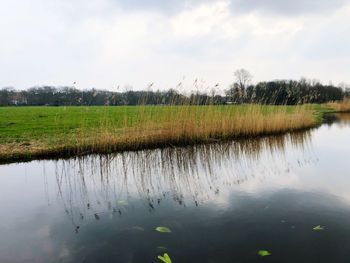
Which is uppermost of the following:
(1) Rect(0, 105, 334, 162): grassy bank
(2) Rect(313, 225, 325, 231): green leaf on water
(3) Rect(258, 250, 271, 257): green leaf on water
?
(1) Rect(0, 105, 334, 162): grassy bank

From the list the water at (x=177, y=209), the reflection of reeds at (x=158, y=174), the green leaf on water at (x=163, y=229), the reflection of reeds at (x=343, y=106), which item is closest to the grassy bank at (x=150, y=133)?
the reflection of reeds at (x=158, y=174)

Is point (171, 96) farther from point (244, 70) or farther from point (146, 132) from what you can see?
point (244, 70)

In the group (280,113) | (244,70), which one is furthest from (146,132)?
(244,70)

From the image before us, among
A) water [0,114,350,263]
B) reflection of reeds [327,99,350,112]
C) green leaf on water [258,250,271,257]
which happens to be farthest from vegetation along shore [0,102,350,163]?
reflection of reeds [327,99,350,112]

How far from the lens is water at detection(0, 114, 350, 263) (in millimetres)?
3801

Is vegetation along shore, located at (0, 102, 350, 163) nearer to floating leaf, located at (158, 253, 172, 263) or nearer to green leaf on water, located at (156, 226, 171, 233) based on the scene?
green leaf on water, located at (156, 226, 171, 233)

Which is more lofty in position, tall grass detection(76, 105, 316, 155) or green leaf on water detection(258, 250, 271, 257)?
tall grass detection(76, 105, 316, 155)

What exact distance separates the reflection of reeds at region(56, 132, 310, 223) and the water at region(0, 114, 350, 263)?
0.02 metres

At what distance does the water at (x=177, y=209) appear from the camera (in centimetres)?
380

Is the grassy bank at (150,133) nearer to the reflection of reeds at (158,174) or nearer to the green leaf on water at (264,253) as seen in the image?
the reflection of reeds at (158,174)

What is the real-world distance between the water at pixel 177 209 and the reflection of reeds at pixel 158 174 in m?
0.02

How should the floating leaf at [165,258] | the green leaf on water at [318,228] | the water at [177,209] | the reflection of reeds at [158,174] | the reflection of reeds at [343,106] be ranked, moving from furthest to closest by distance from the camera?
the reflection of reeds at [343,106], the reflection of reeds at [158,174], the green leaf on water at [318,228], the water at [177,209], the floating leaf at [165,258]

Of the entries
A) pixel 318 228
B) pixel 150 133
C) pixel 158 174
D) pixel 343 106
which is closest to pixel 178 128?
pixel 150 133

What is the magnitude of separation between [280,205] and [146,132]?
5988mm
